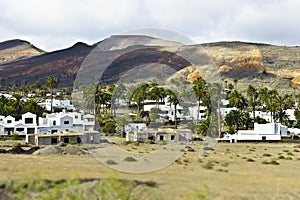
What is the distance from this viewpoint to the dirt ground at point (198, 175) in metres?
21.8

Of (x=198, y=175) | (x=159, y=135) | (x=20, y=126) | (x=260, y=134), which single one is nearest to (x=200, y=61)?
(x=260, y=134)

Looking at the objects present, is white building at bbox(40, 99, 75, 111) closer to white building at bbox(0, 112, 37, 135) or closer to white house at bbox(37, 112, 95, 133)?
white building at bbox(0, 112, 37, 135)

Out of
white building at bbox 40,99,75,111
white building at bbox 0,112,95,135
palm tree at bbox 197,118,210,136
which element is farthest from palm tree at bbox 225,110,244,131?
white building at bbox 40,99,75,111

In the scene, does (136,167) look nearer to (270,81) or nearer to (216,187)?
(216,187)

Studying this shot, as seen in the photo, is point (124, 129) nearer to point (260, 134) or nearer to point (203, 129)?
point (203, 129)

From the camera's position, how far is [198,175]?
90.6ft

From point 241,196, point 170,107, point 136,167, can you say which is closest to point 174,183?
point 241,196

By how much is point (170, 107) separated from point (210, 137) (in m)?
30.9

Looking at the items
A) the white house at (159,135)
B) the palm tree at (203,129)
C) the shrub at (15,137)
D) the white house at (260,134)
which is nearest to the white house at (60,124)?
the shrub at (15,137)

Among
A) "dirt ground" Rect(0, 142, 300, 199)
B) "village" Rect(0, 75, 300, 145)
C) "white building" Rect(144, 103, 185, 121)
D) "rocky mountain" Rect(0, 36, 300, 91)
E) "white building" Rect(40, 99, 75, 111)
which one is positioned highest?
"rocky mountain" Rect(0, 36, 300, 91)

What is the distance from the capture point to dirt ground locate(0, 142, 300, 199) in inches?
858

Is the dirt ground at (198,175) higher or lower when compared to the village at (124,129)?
lower

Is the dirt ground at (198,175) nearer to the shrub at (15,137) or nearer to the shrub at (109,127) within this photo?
the shrub at (15,137)

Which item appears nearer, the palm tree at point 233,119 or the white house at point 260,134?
the white house at point 260,134
